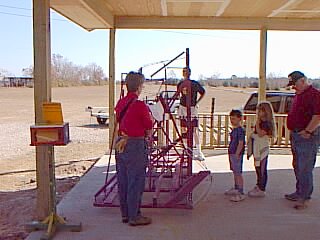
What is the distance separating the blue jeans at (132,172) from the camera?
4418 mm

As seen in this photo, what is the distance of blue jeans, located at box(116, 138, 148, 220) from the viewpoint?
4418 millimetres

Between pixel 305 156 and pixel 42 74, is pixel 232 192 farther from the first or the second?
pixel 42 74

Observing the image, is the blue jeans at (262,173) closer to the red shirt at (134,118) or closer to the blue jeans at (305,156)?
the blue jeans at (305,156)

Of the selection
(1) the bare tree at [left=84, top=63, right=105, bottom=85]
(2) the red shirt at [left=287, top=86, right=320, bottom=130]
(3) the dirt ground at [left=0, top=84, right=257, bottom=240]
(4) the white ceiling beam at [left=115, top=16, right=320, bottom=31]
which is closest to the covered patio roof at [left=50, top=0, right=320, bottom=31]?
(4) the white ceiling beam at [left=115, top=16, right=320, bottom=31]

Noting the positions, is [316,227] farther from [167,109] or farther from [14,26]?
[14,26]

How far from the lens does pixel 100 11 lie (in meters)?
7.20

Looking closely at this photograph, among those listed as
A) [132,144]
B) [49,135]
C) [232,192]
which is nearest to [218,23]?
[232,192]

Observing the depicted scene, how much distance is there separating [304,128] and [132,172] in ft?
6.21

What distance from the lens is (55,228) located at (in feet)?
14.3

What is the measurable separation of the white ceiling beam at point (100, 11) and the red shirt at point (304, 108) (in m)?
2.79

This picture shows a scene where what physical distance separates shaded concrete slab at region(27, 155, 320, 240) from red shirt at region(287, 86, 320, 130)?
3.09 feet

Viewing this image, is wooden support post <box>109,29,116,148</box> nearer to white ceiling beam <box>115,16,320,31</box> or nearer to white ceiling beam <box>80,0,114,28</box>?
white ceiling beam <box>115,16,320,31</box>

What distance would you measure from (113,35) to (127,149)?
5007 mm

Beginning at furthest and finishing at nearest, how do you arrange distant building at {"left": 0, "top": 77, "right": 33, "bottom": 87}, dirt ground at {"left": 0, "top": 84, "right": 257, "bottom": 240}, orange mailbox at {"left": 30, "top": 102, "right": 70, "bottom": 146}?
distant building at {"left": 0, "top": 77, "right": 33, "bottom": 87} → dirt ground at {"left": 0, "top": 84, "right": 257, "bottom": 240} → orange mailbox at {"left": 30, "top": 102, "right": 70, "bottom": 146}
